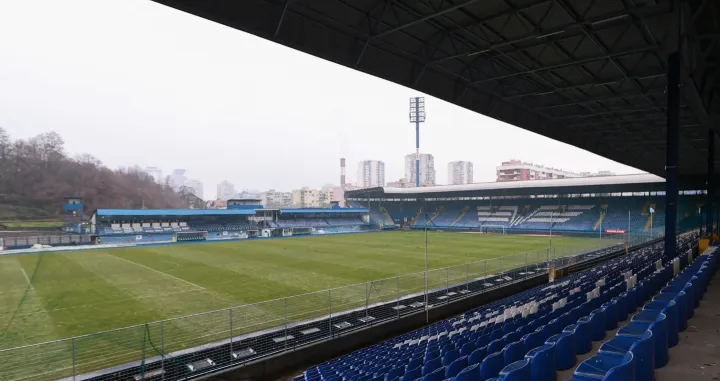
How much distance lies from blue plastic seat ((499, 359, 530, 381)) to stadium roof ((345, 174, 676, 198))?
57245 mm

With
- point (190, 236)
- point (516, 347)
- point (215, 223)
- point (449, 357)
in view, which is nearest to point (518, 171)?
point (215, 223)

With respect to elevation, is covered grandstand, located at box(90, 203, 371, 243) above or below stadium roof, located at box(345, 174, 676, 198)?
below

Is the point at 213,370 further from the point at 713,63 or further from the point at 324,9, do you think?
the point at 713,63

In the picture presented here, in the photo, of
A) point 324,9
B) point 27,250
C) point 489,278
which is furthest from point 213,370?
point 27,250

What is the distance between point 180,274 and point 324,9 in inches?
856

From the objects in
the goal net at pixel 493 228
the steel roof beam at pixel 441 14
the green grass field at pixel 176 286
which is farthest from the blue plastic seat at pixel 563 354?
the goal net at pixel 493 228

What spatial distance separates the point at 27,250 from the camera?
1538 inches

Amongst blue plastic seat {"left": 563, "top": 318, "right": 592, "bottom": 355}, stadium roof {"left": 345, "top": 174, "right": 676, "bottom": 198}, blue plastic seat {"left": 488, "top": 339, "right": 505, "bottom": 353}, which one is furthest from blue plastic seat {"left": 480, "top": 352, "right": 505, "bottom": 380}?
stadium roof {"left": 345, "top": 174, "right": 676, "bottom": 198}

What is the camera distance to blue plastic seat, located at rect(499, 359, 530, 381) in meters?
3.19

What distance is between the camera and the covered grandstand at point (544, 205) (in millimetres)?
54625

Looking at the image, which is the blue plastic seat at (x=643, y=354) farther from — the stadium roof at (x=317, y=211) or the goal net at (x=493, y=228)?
the stadium roof at (x=317, y=211)

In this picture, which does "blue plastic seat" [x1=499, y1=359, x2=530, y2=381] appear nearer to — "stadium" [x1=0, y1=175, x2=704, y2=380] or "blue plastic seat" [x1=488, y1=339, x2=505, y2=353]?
"blue plastic seat" [x1=488, y1=339, x2=505, y2=353]

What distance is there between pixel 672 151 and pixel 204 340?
619 inches

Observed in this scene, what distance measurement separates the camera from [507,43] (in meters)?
10.4
